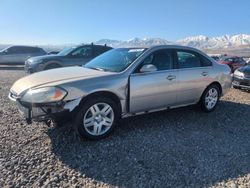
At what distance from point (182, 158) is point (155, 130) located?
1.16m

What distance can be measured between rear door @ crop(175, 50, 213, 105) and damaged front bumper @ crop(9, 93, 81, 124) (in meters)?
2.42

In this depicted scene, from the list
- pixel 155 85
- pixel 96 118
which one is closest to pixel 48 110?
pixel 96 118

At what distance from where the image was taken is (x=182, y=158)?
409cm

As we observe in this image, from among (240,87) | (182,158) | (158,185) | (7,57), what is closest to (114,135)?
(182,158)

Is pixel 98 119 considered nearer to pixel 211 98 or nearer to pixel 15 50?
pixel 211 98

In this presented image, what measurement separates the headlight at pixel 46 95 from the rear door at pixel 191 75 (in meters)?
2.53

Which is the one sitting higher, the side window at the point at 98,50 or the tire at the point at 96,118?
the side window at the point at 98,50

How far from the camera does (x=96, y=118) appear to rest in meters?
4.54

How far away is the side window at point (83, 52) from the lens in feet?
41.8

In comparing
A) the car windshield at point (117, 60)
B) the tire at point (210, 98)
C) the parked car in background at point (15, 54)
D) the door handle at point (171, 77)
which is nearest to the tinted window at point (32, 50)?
the parked car in background at point (15, 54)

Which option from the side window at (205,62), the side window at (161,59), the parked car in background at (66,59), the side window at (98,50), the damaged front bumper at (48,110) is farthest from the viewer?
the side window at (98,50)

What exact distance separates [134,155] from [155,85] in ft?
5.04

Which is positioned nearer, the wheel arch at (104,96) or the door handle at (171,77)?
the wheel arch at (104,96)

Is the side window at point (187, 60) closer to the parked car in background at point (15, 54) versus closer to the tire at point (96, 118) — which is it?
the tire at point (96, 118)
